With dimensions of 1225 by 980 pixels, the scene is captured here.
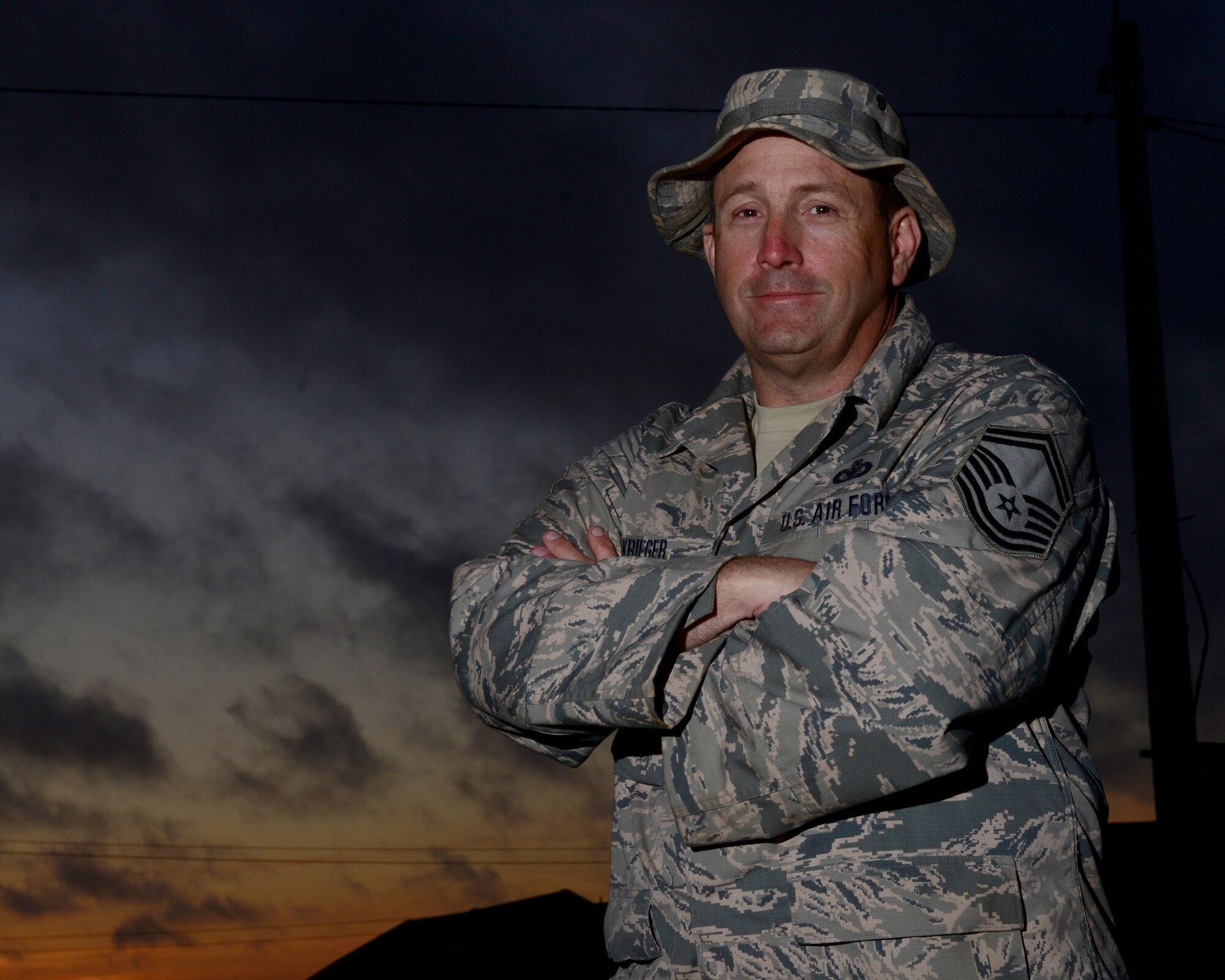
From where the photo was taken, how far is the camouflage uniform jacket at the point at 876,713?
2.12 metres

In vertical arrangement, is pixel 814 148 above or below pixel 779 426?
above

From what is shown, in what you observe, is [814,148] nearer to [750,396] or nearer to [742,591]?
[750,396]

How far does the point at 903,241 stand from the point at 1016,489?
1.12m

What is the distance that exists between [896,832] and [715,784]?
13.8 inches

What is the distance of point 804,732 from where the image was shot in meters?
2.13

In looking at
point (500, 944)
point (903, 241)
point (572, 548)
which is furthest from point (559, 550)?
point (500, 944)

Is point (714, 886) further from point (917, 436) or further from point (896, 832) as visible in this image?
point (917, 436)

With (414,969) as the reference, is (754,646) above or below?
above

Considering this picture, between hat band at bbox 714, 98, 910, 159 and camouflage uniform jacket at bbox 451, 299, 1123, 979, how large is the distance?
781 millimetres

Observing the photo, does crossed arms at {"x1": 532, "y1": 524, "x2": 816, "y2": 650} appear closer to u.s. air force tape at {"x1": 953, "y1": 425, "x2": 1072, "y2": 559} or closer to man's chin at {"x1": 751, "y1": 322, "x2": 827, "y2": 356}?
u.s. air force tape at {"x1": 953, "y1": 425, "x2": 1072, "y2": 559}

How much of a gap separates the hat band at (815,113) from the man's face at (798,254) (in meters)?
0.07

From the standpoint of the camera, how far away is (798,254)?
2.95 meters

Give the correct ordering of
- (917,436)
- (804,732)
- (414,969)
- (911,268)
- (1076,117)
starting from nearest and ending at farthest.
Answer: (804,732), (917,436), (911,268), (1076,117), (414,969)

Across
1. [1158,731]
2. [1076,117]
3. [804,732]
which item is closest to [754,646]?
[804,732]
